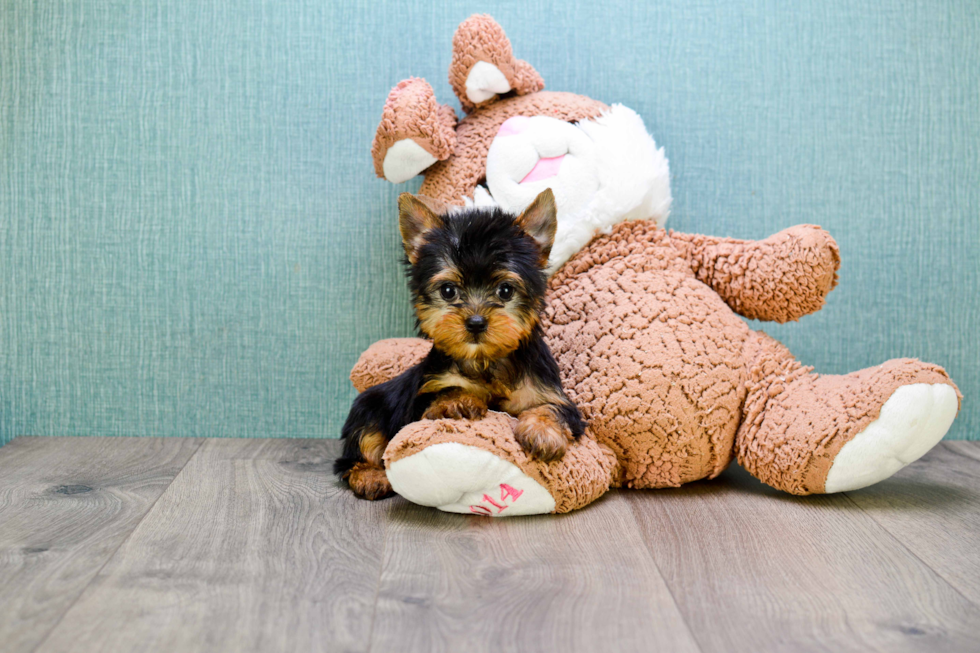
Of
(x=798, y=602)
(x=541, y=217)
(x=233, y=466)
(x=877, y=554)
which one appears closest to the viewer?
(x=798, y=602)

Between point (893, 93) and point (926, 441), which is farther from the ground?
point (893, 93)

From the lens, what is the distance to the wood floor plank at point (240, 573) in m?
1.20

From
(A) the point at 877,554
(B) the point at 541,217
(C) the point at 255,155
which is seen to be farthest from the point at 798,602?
(C) the point at 255,155

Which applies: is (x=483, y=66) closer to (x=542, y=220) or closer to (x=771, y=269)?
(x=542, y=220)

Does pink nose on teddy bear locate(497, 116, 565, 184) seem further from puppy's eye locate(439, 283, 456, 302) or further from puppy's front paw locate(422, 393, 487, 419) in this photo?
puppy's front paw locate(422, 393, 487, 419)

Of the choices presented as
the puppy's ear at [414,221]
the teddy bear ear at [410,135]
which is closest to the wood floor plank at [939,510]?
the puppy's ear at [414,221]

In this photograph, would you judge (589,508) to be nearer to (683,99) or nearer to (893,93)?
(683,99)

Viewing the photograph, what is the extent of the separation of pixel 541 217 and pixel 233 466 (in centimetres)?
108

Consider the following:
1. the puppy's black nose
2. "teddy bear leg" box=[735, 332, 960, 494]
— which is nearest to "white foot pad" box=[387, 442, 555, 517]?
the puppy's black nose

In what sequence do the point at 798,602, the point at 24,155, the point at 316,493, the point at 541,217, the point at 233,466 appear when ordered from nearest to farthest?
the point at 798,602 → the point at 541,217 → the point at 316,493 → the point at 233,466 → the point at 24,155

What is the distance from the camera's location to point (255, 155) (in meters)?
2.29

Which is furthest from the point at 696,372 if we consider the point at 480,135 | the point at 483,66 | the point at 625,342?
the point at 483,66

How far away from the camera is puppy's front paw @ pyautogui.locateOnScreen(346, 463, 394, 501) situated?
1.82 m

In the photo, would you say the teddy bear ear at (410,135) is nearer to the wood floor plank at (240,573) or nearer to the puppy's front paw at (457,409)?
the puppy's front paw at (457,409)
